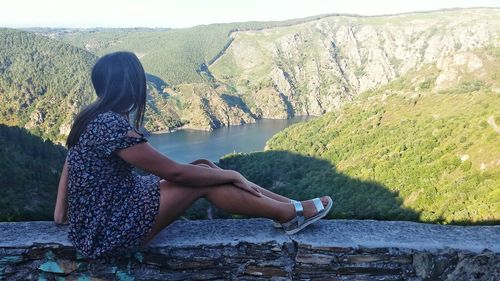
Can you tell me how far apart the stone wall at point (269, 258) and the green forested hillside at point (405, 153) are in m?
14.5

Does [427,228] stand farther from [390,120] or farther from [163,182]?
[390,120]

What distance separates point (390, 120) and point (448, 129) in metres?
20.8

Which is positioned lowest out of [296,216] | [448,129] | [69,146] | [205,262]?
[448,129]

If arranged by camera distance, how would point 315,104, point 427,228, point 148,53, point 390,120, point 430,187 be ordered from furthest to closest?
point 148,53, point 315,104, point 390,120, point 430,187, point 427,228

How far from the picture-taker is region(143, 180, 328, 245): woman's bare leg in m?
2.65

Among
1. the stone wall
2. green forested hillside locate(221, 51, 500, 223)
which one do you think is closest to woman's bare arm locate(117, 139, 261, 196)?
the stone wall

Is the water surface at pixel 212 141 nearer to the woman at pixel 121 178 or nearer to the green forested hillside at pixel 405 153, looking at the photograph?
the green forested hillside at pixel 405 153

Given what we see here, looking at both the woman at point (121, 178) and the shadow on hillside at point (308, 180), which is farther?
the shadow on hillside at point (308, 180)

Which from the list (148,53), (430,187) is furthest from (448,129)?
(148,53)

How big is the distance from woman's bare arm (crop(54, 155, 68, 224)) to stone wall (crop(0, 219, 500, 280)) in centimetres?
19

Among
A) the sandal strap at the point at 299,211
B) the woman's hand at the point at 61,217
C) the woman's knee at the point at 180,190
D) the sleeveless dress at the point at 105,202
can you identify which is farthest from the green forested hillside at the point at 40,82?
the sandal strap at the point at 299,211

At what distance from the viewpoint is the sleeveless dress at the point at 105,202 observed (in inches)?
100.0

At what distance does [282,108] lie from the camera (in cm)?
16388

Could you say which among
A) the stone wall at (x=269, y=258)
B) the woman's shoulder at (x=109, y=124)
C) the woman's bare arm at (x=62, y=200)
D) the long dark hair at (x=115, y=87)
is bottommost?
the stone wall at (x=269, y=258)
